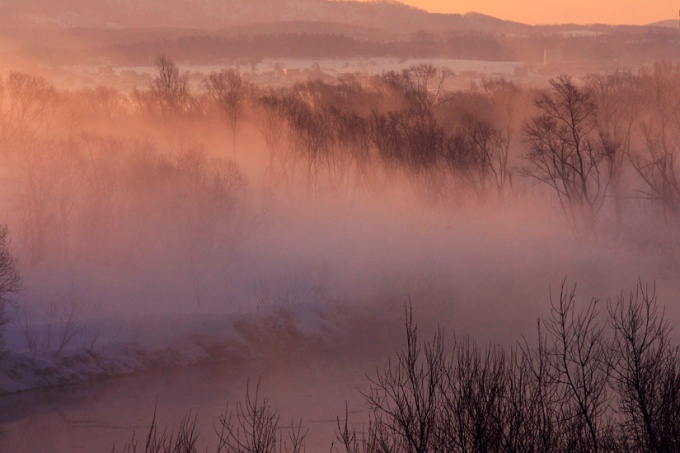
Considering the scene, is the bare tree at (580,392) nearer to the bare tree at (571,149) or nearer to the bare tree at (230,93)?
the bare tree at (571,149)

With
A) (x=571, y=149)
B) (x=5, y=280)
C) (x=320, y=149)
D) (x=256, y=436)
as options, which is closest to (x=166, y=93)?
(x=320, y=149)

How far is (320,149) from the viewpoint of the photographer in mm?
38312

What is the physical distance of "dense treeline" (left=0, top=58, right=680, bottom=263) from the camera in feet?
105

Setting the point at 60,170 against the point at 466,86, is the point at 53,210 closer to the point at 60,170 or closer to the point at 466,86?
the point at 60,170

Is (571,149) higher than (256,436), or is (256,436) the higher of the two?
(571,149)

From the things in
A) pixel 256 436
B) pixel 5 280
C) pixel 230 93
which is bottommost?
pixel 256 436

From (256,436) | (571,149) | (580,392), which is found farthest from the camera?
(571,149)

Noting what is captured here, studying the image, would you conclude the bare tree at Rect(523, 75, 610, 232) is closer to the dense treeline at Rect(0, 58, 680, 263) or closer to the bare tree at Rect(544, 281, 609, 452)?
the dense treeline at Rect(0, 58, 680, 263)

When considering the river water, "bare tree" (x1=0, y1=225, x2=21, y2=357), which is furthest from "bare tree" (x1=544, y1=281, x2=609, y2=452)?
"bare tree" (x1=0, y1=225, x2=21, y2=357)

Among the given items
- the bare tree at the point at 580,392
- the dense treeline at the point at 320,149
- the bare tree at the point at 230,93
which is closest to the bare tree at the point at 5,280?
the dense treeline at the point at 320,149

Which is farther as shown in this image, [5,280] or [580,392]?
[5,280]

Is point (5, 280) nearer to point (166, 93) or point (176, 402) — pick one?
point (176, 402)

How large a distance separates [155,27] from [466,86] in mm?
31915

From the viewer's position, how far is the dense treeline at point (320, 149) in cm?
3209
